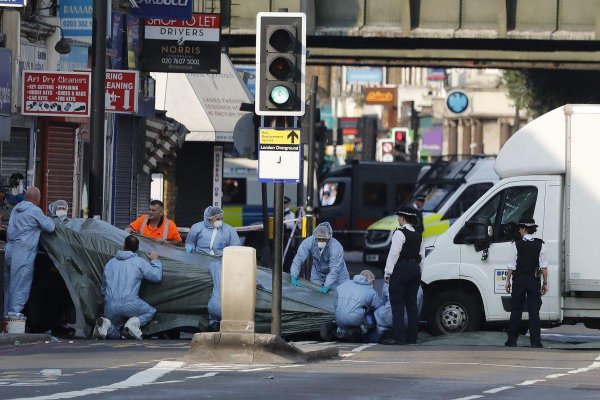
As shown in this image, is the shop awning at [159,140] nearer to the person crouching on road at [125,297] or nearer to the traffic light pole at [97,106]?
the traffic light pole at [97,106]

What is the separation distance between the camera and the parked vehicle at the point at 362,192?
53625 millimetres

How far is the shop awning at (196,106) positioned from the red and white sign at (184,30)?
5952 millimetres

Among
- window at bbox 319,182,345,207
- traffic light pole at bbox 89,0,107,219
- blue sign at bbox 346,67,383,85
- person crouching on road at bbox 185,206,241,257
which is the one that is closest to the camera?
person crouching on road at bbox 185,206,241,257

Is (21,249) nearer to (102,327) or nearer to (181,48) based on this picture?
(102,327)

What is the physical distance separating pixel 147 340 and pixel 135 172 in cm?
1321

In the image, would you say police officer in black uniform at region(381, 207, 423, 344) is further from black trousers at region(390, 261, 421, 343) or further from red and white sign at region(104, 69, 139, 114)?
red and white sign at region(104, 69, 139, 114)

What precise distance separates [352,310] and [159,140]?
13405 millimetres

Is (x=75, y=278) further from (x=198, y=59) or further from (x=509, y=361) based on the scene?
(x=198, y=59)

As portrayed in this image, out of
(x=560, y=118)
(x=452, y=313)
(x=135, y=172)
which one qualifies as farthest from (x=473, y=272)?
(x=135, y=172)

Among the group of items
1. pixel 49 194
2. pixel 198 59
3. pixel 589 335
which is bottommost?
pixel 589 335

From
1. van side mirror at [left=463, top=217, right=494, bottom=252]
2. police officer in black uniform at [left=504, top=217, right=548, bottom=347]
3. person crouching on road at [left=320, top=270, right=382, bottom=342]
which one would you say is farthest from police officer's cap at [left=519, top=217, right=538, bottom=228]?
person crouching on road at [left=320, top=270, right=382, bottom=342]

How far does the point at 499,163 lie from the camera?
23.2 meters

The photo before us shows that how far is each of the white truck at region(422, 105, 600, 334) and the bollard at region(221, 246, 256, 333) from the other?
5.94 meters

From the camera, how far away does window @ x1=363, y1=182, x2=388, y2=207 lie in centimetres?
5366
